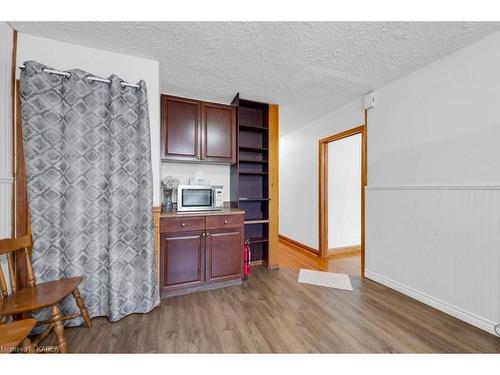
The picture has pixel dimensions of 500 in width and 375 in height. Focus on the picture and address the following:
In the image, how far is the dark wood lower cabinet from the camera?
6.96ft

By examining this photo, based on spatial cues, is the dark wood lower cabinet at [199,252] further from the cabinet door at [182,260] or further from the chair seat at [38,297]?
the chair seat at [38,297]

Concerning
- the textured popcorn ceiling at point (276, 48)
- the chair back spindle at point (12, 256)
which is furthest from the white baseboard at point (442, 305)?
the chair back spindle at point (12, 256)

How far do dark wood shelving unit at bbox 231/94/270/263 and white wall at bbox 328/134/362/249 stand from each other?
4.34ft

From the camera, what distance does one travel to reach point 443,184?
192 centimetres

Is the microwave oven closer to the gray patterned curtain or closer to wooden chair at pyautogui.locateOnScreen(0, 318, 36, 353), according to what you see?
the gray patterned curtain

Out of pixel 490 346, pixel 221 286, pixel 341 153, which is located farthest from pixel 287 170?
pixel 490 346

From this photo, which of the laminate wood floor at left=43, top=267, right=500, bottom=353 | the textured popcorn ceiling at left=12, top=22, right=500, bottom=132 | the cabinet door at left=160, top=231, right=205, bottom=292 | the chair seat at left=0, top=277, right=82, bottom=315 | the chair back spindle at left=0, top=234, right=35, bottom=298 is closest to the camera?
the chair seat at left=0, top=277, right=82, bottom=315

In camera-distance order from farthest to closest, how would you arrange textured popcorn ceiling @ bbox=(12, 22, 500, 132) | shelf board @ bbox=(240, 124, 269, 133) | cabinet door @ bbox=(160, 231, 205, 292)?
shelf board @ bbox=(240, 124, 269, 133)
cabinet door @ bbox=(160, 231, 205, 292)
textured popcorn ceiling @ bbox=(12, 22, 500, 132)

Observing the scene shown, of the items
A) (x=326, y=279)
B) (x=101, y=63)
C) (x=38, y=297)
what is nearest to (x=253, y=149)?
(x=101, y=63)

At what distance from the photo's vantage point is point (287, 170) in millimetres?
4621

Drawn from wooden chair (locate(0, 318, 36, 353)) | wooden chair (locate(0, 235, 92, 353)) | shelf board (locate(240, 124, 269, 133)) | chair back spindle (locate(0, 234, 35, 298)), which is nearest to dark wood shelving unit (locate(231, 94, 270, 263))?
shelf board (locate(240, 124, 269, 133))

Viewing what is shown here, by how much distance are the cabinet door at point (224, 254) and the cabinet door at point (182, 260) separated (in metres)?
0.08

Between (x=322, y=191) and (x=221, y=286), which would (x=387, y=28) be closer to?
(x=322, y=191)

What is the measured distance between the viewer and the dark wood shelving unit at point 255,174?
9.80 ft
